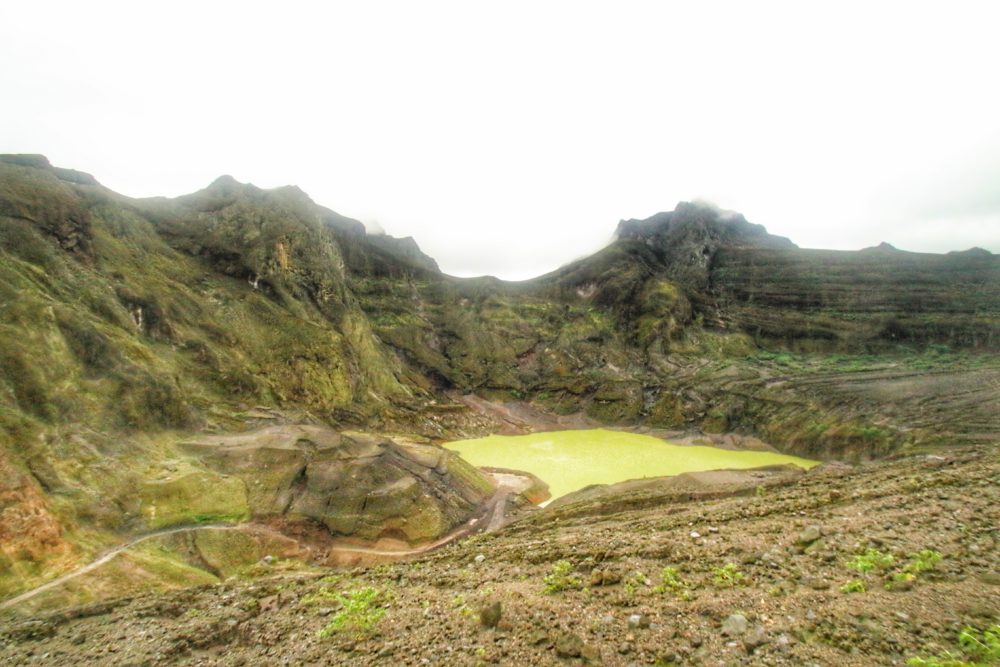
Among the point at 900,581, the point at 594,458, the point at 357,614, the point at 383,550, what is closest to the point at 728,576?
the point at 900,581

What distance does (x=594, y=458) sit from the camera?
37281 mm

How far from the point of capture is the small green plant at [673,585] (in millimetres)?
8289

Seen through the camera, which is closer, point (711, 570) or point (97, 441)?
point (711, 570)

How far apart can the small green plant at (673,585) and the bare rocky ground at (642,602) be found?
52 millimetres

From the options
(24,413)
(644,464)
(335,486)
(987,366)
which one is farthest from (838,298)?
(24,413)

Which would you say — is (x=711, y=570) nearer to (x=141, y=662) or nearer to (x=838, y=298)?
(x=141, y=662)

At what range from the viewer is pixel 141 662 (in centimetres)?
913

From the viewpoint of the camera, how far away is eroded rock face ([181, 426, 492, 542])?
2070 centimetres

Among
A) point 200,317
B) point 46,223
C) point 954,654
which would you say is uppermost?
point 46,223

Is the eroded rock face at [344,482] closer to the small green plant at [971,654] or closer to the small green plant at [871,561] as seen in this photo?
the small green plant at [871,561]

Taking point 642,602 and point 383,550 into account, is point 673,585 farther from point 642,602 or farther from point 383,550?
point 383,550

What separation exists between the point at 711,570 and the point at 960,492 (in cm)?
844

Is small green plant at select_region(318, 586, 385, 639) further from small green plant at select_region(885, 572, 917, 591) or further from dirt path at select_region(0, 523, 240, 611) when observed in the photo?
dirt path at select_region(0, 523, 240, 611)

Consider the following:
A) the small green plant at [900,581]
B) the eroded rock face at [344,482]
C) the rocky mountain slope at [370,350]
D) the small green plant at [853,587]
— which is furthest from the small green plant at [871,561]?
the rocky mountain slope at [370,350]
